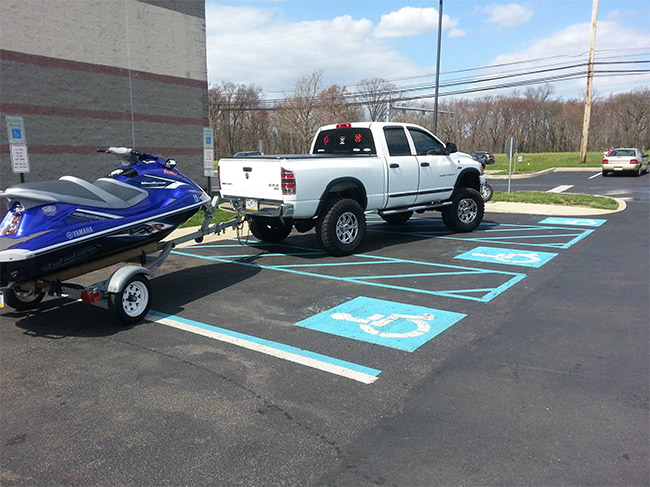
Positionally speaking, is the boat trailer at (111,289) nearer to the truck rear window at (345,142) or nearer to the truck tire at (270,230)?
the truck tire at (270,230)

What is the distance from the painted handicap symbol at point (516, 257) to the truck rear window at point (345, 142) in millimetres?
2855

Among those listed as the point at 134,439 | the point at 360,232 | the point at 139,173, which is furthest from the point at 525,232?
the point at 134,439

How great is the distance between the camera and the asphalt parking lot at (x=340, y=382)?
116 inches

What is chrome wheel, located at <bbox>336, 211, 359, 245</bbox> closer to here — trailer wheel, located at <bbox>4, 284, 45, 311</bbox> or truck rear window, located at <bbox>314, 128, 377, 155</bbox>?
truck rear window, located at <bbox>314, 128, 377, 155</bbox>

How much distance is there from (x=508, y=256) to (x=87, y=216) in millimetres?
6703

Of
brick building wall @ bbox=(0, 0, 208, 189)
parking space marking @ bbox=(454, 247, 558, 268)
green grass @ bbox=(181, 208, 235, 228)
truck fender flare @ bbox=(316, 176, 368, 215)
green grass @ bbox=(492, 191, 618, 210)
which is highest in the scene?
brick building wall @ bbox=(0, 0, 208, 189)

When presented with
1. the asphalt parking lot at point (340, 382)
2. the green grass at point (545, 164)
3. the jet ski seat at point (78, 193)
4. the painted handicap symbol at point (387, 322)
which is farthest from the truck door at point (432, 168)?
the green grass at point (545, 164)

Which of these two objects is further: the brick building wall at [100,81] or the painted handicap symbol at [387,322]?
the brick building wall at [100,81]

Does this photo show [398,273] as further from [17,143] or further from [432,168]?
[17,143]

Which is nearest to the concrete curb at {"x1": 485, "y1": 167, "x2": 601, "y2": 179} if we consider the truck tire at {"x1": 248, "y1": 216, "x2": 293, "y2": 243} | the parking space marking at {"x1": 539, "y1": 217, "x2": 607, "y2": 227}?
the parking space marking at {"x1": 539, "y1": 217, "x2": 607, "y2": 227}

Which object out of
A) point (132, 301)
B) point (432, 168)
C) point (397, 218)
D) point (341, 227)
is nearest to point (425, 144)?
point (432, 168)

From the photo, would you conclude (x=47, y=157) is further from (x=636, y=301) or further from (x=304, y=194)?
(x=636, y=301)

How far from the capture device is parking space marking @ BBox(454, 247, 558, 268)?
26.7ft

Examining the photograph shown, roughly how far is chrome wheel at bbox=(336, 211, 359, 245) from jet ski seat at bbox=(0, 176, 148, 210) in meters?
3.58
